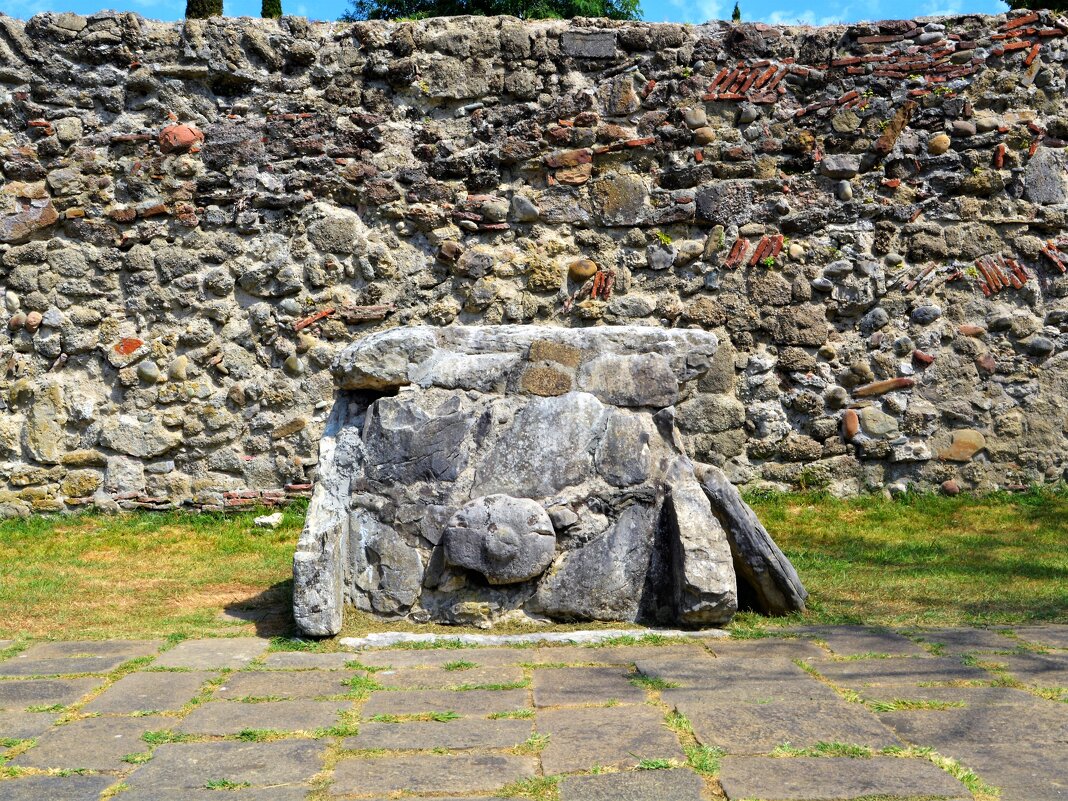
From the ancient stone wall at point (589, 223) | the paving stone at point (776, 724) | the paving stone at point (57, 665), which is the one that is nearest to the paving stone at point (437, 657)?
the paving stone at point (776, 724)

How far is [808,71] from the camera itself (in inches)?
257

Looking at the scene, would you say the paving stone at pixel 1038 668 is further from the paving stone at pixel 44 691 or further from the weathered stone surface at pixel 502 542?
the paving stone at pixel 44 691

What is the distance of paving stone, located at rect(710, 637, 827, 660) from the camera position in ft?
11.0

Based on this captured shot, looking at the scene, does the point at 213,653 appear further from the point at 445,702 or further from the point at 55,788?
the point at 55,788

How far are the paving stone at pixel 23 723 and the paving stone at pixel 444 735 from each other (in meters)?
0.85

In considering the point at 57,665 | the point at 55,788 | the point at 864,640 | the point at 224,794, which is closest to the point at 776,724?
the point at 864,640

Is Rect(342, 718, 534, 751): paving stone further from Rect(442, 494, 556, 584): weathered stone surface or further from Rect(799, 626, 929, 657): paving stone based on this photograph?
Rect(799, 626, 929, 657): paving stone

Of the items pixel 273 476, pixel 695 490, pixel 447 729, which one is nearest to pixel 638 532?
pixel 695 490

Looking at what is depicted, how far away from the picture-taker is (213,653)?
3494 mm

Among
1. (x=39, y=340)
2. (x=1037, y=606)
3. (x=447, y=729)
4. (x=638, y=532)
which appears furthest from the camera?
(x=39, y=340)

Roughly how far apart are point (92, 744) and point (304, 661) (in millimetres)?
860

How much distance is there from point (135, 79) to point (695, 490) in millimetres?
4689

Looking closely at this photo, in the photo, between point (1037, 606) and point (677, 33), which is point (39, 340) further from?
point (1037, 606)

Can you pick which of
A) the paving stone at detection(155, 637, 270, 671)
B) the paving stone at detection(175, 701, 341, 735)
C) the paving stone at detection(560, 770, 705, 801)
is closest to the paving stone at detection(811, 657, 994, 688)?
the paving stone at detection(560, 770, 705, 801)
